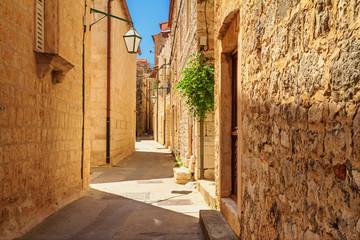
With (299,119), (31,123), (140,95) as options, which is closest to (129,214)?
(31,123)

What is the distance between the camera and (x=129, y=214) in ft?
14.5

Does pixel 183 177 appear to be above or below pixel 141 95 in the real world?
below

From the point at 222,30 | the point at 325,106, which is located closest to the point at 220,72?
the point at 222,30

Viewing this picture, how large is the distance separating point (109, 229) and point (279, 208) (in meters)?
2.59

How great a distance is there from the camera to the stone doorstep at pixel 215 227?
2.86m

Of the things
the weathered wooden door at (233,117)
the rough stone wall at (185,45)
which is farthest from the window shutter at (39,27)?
the rough stone wall at (185,45)

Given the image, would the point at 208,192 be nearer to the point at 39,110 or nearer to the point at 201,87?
the point at 201,87

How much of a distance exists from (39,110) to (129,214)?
199 centimetres

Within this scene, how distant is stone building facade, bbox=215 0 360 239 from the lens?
1.12 meters

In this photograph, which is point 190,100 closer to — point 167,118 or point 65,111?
point 65,111

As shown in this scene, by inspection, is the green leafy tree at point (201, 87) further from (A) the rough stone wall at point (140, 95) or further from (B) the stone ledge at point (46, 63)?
(A) the rough stone wall at point (140, 95)

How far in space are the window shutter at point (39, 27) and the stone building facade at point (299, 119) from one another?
2660 mm

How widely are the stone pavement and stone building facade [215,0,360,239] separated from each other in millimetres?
1276

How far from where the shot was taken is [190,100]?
6430 mm
